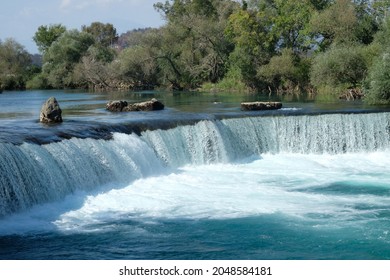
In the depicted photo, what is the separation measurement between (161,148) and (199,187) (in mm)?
2975

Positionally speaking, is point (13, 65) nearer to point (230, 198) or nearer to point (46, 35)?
point (46, 35)

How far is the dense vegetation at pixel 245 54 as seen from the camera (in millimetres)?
33188

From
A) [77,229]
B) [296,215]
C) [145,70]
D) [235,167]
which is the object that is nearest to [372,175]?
[235,167]

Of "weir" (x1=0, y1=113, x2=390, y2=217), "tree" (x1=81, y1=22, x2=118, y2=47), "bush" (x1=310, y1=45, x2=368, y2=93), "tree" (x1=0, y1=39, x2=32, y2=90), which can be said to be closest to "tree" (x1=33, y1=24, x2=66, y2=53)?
"tree" (x1=0, y1=39, x2=32, y2=90)

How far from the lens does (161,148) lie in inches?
698

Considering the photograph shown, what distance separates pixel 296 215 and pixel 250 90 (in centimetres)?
3315

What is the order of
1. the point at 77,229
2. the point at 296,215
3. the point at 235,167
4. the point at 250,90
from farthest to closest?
1. the point at 250,90
2. the point at 235,167
3. the point at 296,215
4. the point at 77,229

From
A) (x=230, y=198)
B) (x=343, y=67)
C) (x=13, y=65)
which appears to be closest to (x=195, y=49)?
(x=343, y=67)

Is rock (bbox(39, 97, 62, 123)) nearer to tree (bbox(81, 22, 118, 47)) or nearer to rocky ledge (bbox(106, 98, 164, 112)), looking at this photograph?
rocky ledge (bbox(106, 98, 164, 112))

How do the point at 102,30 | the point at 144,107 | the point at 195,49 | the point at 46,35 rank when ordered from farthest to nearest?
the point at 102,30 < the point at 46,35 < the point at 195,49 < the point at 144,107

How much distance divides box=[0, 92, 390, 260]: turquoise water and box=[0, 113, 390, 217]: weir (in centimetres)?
4
